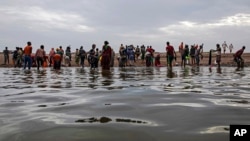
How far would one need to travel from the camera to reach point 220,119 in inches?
128

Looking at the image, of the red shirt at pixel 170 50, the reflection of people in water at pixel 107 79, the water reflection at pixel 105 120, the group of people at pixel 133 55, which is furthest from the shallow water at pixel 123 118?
the group of people at pixel 133 55

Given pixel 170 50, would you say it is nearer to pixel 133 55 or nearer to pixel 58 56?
pixel 133 55

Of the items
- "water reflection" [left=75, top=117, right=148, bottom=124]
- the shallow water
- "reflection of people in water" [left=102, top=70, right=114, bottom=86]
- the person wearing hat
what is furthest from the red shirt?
"water reflection" [left=75, top=117, right=148, bottom=124]

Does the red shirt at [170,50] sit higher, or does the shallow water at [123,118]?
the red shirt at [170,50]

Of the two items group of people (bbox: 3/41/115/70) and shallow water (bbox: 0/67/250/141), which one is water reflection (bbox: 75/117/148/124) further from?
group of people (bbox: 3/41/115/70)

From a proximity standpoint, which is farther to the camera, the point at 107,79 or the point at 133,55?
the point at 133,55

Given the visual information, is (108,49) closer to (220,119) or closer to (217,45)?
(217,45)

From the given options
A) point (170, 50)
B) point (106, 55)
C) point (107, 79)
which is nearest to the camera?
point (107, 79)

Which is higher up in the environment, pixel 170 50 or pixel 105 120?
pixel 170 50

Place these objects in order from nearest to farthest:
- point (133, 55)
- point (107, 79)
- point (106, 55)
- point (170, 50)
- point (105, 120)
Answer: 1. point (105, 120)
2. point (107, 79)
3. point (106, 55)
4. point (170, 50)
5. point (133, 55)

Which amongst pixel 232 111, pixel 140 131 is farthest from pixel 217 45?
pixel 140 131

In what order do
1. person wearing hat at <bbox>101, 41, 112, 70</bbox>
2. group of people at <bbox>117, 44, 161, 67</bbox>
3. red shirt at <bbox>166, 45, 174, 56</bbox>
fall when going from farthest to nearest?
group of people at <bbox>117, 44, 161, 67</bbox> → red shirt at <bbox>166, 45, 174, 56</bbox> → person wearing hat at <bbox>101, 41, 112, 70</bbox>

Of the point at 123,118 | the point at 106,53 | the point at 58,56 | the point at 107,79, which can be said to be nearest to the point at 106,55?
the point at 106,53

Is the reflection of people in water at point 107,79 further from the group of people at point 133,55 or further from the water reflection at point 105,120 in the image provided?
the group of people at point 133,55
